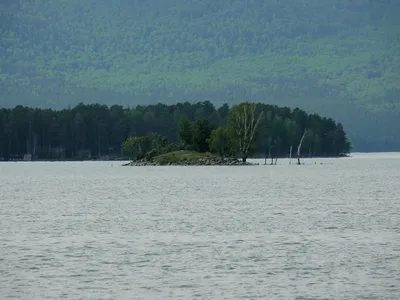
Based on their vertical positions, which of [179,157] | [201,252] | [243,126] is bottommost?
[201,252]

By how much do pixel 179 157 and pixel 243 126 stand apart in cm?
1515

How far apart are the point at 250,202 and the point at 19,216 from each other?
54.1ft

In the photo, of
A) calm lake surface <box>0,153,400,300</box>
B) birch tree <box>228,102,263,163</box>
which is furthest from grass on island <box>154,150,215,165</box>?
calm lake surface <box>0,153,400,300</box>

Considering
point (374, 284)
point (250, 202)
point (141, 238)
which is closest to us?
point (374, 284)

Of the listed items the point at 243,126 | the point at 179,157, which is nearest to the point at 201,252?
the point at 243,126

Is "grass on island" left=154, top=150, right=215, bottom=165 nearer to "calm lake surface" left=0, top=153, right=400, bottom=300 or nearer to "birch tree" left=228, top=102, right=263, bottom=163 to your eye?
"birch tree" left=228, top=102, right=263, bottom=163

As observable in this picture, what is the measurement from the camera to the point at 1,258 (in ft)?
91.5

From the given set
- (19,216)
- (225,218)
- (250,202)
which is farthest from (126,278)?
(250,202)

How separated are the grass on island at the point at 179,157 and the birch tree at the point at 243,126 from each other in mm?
7076

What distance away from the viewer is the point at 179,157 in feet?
548

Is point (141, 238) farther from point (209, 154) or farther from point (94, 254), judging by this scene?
point (209, 154)

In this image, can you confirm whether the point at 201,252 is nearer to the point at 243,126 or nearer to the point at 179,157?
the point at 243,126

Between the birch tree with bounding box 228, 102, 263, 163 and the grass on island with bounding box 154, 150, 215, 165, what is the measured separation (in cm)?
708

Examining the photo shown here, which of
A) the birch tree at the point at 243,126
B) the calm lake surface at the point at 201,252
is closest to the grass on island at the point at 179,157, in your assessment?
the birch tree at the point at 243,126
